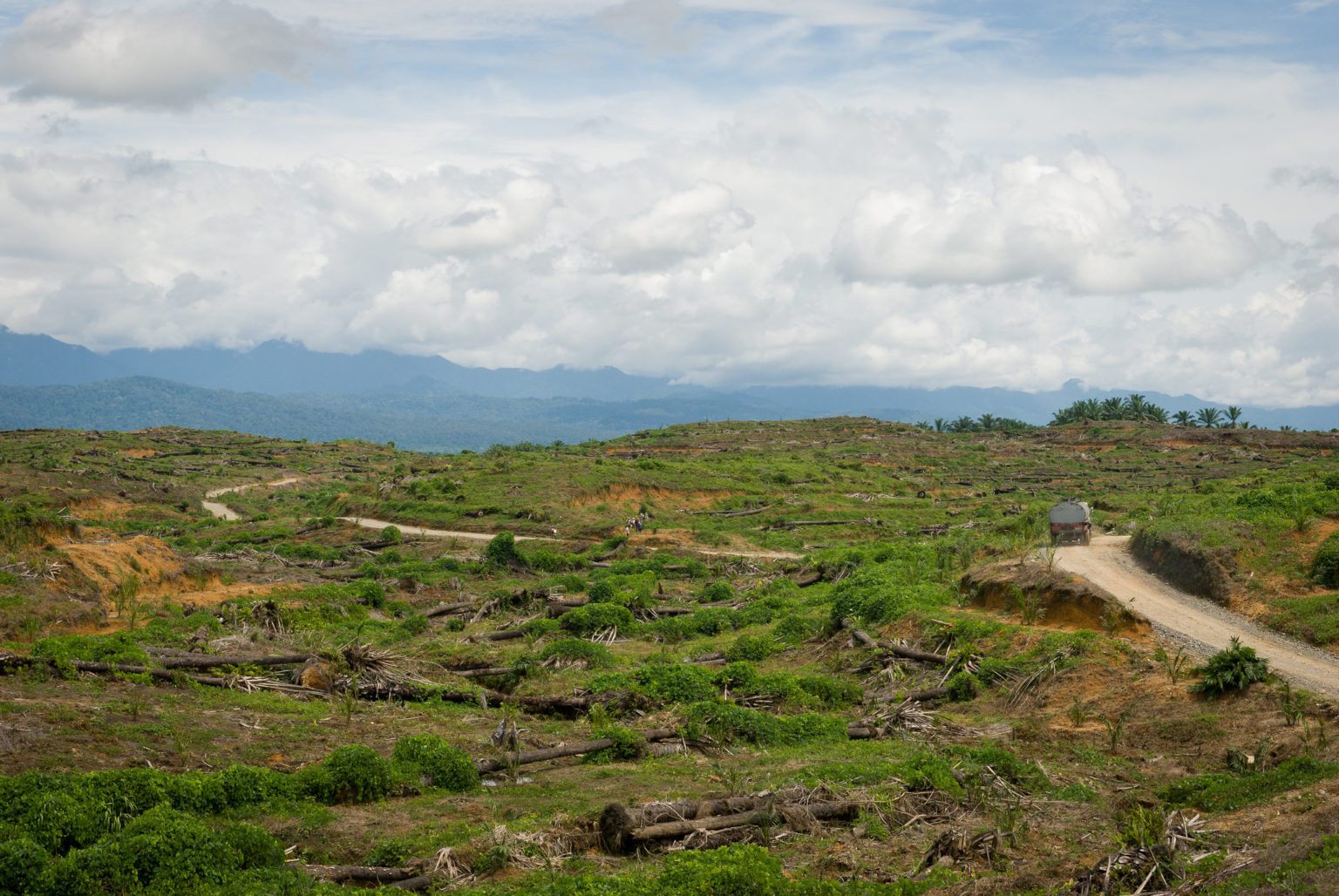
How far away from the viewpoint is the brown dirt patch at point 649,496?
2104 inches

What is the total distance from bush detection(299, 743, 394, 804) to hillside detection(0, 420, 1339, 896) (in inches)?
2.3

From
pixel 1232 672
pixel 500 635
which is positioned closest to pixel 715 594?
pixel 500 635

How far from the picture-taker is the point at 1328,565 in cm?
1845

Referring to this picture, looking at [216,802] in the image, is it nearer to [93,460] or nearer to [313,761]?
[313,761]

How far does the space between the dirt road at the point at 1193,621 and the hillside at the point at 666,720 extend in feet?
1.19

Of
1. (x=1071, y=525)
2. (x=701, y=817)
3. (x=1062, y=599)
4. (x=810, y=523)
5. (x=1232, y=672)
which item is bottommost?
(x=810, y=523)

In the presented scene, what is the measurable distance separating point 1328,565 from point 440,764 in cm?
1817

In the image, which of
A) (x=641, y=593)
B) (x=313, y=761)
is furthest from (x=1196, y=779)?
(x=641, y=593)

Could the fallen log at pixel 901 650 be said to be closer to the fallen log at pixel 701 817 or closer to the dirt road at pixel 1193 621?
the dirt road at pixel 1193 621

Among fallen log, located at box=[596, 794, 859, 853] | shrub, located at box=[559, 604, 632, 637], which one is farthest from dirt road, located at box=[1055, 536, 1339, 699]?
shrub, located at box=[559, 604, 632, 637]

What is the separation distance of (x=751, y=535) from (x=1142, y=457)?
5074 centimetres

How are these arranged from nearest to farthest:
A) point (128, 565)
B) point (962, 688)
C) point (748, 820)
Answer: point (748, 820) < point (962, 688) < point (128, 565)

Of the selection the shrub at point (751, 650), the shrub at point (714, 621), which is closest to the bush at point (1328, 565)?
the shrub at point (751, 650)

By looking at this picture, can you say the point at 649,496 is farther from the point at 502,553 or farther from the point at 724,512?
the point at 502,553
